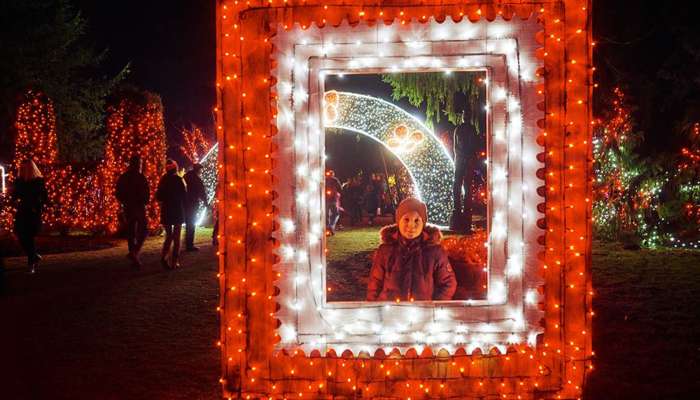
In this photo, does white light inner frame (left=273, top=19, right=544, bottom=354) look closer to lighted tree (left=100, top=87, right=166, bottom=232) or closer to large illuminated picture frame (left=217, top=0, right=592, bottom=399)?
large illuminated picture frame (left=217, top=0, right=592, bottom=399)

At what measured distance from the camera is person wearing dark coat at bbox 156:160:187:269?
945cm

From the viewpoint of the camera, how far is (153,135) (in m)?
14.7

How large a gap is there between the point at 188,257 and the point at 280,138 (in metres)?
7.91

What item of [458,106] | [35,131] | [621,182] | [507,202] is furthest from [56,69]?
[507,202]

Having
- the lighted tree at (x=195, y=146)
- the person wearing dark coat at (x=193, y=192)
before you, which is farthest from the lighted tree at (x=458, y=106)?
the lighted tree at (x=195, y=146)

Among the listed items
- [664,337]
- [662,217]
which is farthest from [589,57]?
[662,217]

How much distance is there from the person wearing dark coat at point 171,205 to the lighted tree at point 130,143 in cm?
502

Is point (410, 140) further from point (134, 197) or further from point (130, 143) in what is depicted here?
point (130, 143)

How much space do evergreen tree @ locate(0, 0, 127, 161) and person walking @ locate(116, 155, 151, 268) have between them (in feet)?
51.2

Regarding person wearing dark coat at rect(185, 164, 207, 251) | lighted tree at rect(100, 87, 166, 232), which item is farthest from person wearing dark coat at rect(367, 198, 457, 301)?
lighted tree at rect(100, 87, 166, 232)

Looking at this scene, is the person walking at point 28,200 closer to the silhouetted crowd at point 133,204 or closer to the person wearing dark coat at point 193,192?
the silhouetted crowd at point 133,204

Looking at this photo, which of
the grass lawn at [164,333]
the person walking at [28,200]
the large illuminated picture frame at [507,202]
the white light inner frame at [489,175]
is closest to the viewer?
the large illuminated picture frame at [507,202]

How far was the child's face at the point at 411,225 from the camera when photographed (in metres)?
4.26

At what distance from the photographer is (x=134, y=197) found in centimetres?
970
